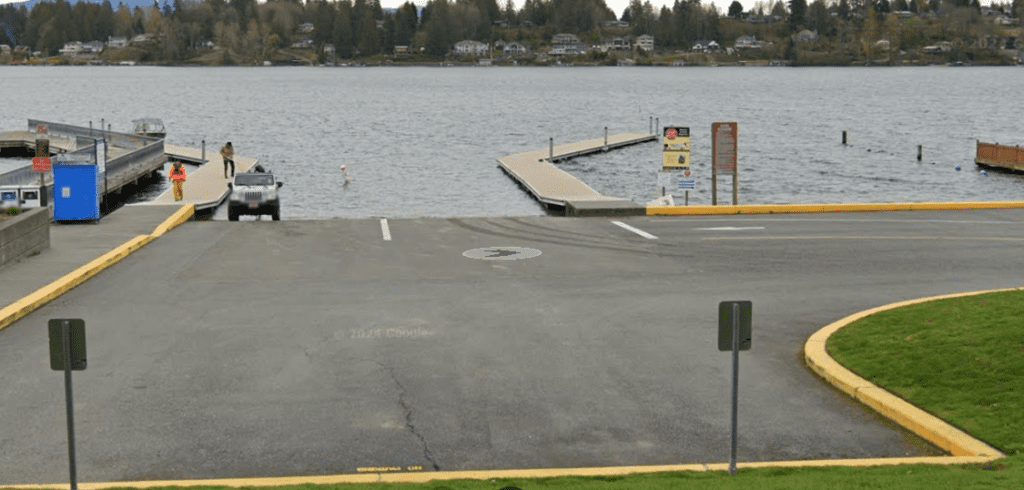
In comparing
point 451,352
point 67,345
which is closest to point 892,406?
point 451,352

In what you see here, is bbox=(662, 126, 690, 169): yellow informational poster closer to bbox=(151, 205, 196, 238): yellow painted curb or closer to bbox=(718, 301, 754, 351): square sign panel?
bbox=(151, 205, 196, 238): yellow painted curb

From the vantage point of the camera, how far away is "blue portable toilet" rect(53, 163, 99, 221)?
27453mm

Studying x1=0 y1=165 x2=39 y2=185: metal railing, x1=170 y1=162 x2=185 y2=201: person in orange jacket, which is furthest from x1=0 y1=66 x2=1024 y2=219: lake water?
x1=0 y1=165 x2=39 y2=185: metal railing

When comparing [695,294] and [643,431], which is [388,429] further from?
[695,294]

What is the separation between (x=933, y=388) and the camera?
12.6 metres

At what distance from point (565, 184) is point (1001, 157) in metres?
33.2

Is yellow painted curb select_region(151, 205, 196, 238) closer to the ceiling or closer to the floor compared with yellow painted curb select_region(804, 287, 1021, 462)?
closer to the ceiling

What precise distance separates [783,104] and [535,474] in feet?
553

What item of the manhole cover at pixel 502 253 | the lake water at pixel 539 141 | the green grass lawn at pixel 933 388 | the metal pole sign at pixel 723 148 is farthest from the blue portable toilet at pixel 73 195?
the lake water at pixel 539 141

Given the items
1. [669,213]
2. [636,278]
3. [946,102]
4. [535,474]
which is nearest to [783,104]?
[946,102]

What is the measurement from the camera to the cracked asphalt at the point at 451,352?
1131 centimetres

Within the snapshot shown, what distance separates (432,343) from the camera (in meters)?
15.6

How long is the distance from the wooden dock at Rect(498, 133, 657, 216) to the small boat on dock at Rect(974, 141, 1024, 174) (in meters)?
24.2

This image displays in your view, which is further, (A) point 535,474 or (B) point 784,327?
(B) point 784,327
